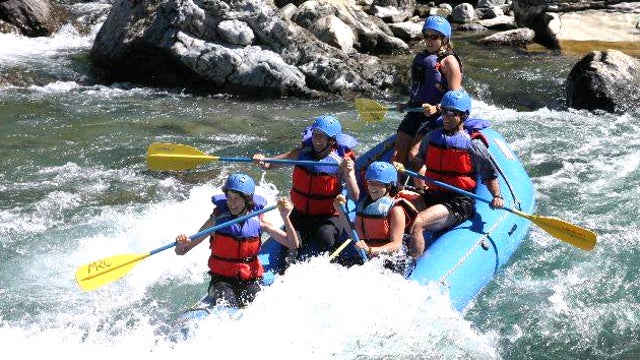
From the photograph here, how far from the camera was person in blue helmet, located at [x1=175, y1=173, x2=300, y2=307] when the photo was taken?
17.6 ft

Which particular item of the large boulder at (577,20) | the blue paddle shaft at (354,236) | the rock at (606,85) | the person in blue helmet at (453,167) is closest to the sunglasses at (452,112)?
the person in blue helmet at (453,167)

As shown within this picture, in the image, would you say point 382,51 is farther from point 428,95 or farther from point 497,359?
point 497,359

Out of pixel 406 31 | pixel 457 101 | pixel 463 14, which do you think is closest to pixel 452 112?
pixel 457 101

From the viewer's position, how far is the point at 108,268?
557 cm

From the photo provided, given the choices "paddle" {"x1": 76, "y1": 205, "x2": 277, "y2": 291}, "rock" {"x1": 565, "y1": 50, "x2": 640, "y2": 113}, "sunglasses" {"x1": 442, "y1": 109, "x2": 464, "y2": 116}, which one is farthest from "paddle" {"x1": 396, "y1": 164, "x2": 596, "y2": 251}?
"rock" {"x1": 565, "y1": 50, "x2": 640, "y2": 113}

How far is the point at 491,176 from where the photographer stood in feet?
20.5

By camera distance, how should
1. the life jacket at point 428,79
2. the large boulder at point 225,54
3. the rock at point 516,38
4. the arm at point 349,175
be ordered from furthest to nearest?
the rock at point 516,38 → the large boulder at point 225,54 → the life jacket at point 428,79 → the arm at point 349,175

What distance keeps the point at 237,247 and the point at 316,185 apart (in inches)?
35.6

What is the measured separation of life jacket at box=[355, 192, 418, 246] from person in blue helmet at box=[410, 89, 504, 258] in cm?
42

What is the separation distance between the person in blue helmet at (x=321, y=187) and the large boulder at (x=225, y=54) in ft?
19.1

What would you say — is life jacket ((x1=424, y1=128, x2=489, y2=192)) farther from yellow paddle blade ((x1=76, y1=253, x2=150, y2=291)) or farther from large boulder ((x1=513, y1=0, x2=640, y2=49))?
large boulder ((x1=513, y1=0, x2=640, y2=49))

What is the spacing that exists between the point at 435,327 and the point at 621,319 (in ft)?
4.70

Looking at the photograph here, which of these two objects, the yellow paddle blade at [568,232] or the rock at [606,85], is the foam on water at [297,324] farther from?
the rock at [606,85]

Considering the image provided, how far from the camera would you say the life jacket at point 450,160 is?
621 cm
